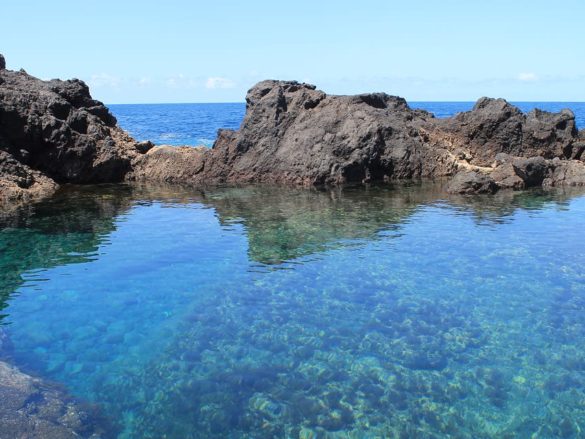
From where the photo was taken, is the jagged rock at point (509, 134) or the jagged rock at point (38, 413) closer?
the jagged rock at point (38, 413)

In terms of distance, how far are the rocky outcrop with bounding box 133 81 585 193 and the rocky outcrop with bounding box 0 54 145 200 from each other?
6.89 feet

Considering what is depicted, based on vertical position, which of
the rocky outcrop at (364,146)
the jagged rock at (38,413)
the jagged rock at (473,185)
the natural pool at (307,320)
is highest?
the rocky outcrop at (364,146)

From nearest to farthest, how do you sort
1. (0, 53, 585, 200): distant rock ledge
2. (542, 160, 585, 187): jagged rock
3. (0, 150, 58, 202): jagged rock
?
1. (0, 150, 58, 202): jagged rock
2. (0, 53, 585, 200): distant rock ledge
3. (542, 160, 585, 187): jagged rock

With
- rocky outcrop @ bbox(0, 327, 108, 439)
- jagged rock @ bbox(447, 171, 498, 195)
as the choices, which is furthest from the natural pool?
jagged rock @ bbox(447, 171, 498, 195)

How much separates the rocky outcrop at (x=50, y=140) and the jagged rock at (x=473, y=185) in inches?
640

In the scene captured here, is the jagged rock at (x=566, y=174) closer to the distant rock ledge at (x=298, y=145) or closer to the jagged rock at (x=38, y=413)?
the distant rock ledge at (x=298, y=145)

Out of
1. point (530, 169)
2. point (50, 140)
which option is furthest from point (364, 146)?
point (50, 140)

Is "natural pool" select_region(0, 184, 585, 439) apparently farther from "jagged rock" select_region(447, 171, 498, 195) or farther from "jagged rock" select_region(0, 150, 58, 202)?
"jagged rock" select_region(447, 171, 498, 195)

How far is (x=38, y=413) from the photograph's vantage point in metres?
7.42

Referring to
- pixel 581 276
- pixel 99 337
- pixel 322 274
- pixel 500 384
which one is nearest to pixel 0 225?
pixel 99 337

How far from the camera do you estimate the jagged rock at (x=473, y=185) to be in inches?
916

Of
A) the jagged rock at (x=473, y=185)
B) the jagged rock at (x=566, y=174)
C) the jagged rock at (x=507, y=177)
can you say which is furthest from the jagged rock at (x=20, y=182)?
the jagged rock at (x=566, y=174)

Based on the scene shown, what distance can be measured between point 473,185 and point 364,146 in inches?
220

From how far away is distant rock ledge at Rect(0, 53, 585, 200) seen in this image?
973 inches
